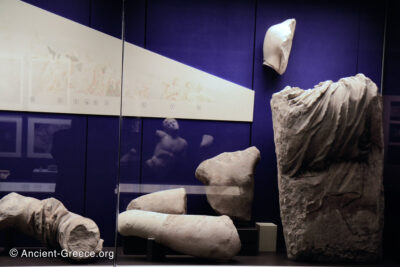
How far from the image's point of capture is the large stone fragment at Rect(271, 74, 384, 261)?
3.24 m

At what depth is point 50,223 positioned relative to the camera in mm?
3119

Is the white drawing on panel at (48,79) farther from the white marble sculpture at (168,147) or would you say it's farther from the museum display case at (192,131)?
the white marble sculpture at (168,147)

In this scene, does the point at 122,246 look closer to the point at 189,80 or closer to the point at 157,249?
the point at 157,249

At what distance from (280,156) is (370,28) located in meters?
1.32

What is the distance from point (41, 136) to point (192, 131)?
3.83 ft

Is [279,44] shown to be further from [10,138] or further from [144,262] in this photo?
[10,138]

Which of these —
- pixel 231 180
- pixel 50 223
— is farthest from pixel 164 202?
pixel 50 223

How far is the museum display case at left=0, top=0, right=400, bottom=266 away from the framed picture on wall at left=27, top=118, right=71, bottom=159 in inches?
0.4

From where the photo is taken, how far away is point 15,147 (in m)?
3.14

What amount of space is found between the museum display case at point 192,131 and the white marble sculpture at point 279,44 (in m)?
0.01

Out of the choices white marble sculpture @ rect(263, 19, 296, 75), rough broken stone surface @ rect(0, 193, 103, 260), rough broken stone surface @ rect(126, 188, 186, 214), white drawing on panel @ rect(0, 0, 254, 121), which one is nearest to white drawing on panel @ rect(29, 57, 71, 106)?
white drawing on panel @ rect(0, 0, 254, 121)

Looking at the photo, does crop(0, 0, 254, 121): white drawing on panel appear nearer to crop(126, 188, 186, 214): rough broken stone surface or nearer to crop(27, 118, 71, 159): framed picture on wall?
crop(27, 118, 71, 159): framed picture on wall

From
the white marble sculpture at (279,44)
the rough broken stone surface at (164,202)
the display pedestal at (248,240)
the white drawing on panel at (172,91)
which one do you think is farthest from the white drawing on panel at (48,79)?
the display pedestal at (248,240)

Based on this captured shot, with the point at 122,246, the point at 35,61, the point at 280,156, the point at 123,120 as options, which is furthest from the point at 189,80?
Result: the point at 122,246
